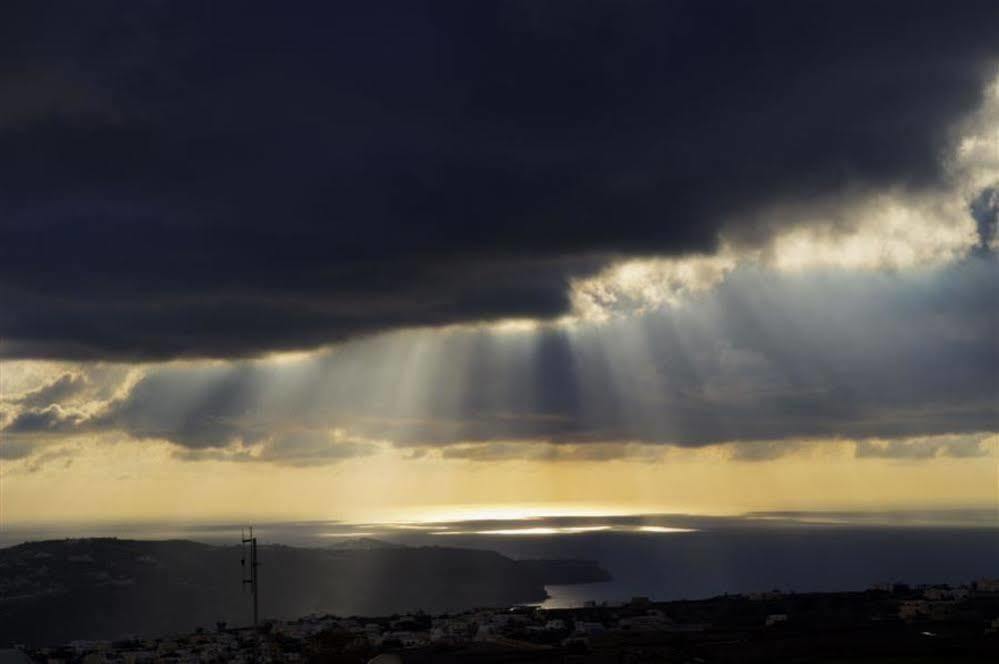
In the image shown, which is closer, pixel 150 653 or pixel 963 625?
pixel 963 625

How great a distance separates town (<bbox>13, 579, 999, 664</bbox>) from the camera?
93.1 metres

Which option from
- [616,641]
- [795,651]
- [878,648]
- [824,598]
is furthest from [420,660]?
[824,598]

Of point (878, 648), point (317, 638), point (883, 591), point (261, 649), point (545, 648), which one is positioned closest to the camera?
point (878, 648)

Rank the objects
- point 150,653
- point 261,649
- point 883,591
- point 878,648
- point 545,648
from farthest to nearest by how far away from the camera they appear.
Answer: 1. point 883,591
2. point 150,653
3. point 261,649
4. point 545,648
5. point 878,648

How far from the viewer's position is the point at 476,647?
11344 centimetres

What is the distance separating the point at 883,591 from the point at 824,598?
52.6ft

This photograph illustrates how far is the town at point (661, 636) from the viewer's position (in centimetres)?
9306

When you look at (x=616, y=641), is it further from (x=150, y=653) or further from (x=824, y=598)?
(x=150, y=653)

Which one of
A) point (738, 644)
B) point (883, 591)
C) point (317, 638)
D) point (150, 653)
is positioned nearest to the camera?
point (738, 644)

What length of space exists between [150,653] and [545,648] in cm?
6102

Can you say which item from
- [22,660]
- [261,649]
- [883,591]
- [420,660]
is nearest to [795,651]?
[420,660]

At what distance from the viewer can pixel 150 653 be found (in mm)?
148125

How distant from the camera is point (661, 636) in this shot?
115562mm

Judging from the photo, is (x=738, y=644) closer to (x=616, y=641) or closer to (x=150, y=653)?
(x=616, y=641)
